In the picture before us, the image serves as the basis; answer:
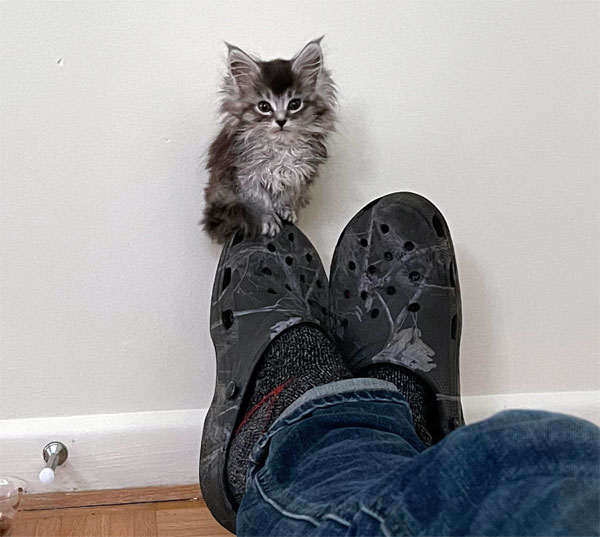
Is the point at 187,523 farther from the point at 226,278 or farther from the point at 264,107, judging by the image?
the point at 264,107

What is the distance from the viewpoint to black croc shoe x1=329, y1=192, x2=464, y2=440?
100 cm

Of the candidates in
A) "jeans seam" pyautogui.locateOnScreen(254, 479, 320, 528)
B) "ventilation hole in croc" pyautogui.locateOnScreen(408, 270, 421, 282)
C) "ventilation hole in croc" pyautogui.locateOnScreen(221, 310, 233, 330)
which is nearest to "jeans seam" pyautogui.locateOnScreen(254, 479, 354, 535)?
"jeans seam" pyautogui.locateOnScreen(254, 479, 320, 528)

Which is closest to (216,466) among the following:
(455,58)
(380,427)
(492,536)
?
(380,427)

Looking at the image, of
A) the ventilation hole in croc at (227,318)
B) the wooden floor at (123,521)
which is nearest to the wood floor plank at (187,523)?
the wooden floor at (123,521)

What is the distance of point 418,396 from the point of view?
0.97 meters

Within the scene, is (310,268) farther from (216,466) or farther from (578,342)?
(578,342)

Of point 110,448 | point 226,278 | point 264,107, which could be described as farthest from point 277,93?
point 110,448

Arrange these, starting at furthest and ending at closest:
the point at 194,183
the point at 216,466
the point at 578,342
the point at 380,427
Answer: the point at 578,342
the point at 194,183
the point at 216,466
the point at 380,427

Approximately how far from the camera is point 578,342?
113 cm

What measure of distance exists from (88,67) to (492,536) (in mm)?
766

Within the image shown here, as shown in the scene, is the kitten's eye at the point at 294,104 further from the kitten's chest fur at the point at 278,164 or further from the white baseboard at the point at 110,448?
the white baseboard at the point at 110,448

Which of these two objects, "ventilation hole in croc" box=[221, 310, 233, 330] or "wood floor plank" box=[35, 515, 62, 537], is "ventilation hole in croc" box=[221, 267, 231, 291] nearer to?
"ventilation hole in croc" box=[221, 310, 233, 330]

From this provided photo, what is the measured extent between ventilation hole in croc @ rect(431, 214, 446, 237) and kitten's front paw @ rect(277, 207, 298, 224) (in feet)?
0.63

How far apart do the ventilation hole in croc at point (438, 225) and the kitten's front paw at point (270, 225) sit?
22cm
